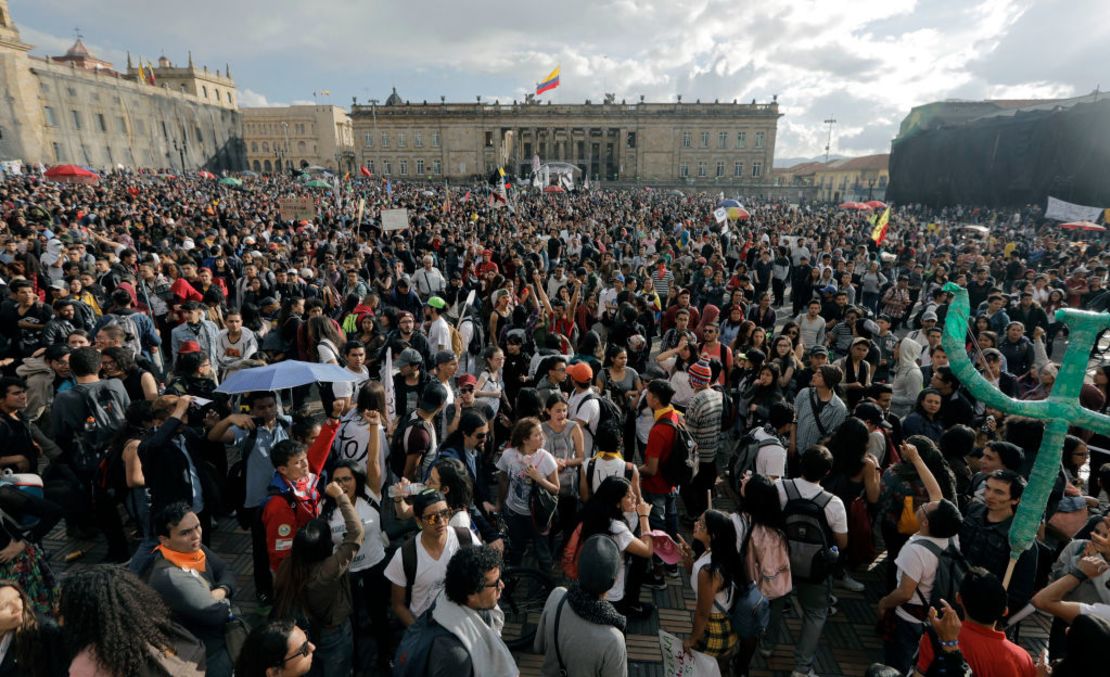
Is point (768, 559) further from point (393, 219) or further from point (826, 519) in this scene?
point (393, 219)

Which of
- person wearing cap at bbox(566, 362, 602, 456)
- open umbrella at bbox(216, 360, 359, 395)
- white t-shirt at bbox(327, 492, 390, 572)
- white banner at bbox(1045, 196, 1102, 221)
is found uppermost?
white banner at bbox(1045, 196, 1102, 221)

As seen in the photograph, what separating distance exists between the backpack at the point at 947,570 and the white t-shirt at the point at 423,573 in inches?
98.8

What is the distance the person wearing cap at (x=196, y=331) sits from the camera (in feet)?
19.4

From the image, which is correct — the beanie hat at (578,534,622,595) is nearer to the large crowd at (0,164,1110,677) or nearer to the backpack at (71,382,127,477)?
the large crowd at (0,164,1110,677)

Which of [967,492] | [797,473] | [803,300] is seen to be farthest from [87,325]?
[803,300]

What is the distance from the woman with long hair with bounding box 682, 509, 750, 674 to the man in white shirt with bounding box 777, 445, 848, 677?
0.58m

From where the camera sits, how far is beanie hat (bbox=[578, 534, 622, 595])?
226 centimetres

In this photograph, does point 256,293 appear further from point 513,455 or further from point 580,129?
point 580,129

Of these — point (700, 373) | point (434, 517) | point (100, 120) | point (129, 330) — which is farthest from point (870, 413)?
point (100, 120)

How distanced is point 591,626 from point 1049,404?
2105 millimetres

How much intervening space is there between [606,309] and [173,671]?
6359mm

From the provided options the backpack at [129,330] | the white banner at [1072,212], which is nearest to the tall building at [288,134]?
the white banner at [1072,212]

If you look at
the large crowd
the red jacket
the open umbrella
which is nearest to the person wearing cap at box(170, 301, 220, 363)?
the large crowd

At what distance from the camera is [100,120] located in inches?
1933
